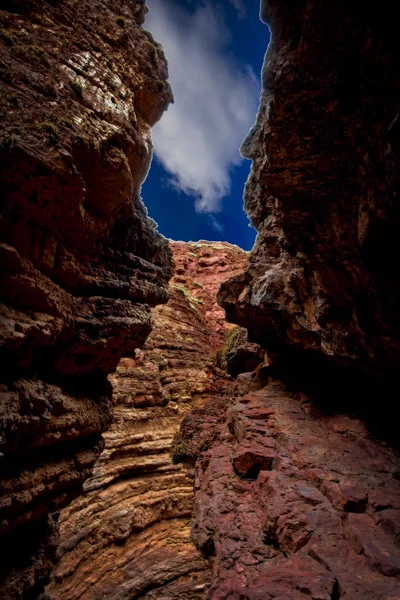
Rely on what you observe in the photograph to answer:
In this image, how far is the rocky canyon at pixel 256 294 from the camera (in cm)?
396

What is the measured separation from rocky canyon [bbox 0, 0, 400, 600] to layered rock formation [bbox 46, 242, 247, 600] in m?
6.68

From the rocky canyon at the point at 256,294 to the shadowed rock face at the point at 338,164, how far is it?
0.03 metres

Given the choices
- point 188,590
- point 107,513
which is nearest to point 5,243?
point 107,513

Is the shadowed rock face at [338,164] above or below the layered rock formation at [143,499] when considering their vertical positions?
above

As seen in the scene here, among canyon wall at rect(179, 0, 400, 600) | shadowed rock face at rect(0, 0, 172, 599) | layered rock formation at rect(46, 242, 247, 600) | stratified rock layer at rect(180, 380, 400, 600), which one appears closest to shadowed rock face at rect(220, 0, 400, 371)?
canyon wall at rect(179, 0, 400, 600)

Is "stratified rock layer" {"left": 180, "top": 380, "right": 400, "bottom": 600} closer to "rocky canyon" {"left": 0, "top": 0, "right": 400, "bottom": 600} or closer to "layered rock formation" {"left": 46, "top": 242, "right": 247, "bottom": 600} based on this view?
"rocky canyon" {"left": 0, "top": 0, "right": 400, "bottom": 600}

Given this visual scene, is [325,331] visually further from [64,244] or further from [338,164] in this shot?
[64,244]

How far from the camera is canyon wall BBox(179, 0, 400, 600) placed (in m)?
3.65

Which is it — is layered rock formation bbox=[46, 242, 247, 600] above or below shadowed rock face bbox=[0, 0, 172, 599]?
below

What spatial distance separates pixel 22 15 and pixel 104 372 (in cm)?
699

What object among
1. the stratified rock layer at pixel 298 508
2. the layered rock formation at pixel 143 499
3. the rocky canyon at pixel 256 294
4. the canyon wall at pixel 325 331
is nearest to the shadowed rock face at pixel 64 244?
the rocky canyon at pixel 256 294

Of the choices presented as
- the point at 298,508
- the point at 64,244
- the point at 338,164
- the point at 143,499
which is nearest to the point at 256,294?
the point at 338,164

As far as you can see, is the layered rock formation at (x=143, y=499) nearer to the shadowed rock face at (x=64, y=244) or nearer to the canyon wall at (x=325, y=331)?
the canyon wall at (x=325, y=331)

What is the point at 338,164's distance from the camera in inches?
197
